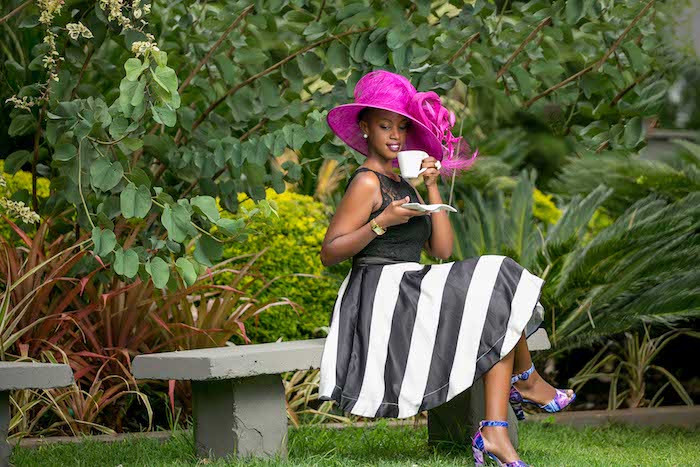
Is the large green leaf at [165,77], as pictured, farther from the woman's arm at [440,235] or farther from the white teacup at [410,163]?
the woman's arm at [440,235]

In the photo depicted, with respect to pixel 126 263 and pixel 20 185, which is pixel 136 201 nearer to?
pixel 126 263

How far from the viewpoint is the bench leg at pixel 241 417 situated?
346 centimetres

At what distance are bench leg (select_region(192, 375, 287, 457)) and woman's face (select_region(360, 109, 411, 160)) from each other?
0.93 metres

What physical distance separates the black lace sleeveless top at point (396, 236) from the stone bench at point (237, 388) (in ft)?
1.40

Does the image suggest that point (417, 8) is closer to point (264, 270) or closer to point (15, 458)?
point (264, 270)

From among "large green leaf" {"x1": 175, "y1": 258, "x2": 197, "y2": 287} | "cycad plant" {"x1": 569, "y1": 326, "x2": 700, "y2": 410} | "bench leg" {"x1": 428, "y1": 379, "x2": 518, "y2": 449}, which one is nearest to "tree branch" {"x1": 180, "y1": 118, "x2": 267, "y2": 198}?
"large green leaf" {"x1": 175, "y1": 258, "x2": 197, "y2": 287}

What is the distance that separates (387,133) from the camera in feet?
12.5

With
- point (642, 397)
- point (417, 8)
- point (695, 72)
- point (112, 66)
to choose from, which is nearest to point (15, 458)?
point (112, 66)

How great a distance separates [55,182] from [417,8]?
1714 millimetres

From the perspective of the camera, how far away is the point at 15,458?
385 centimetres

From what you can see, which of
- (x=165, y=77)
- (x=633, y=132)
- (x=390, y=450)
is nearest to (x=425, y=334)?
(x=390, y=450)

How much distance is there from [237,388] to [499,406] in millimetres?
878

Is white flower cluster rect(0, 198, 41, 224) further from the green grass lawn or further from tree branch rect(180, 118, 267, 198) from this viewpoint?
tree branch rect(180, 118, 267, 198)

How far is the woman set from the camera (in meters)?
3.38
